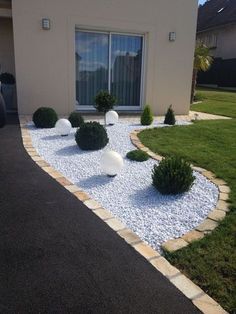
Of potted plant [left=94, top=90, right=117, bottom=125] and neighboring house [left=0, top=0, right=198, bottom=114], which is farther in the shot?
neighboring house [left=0, top=0, right=198, bottom=114]

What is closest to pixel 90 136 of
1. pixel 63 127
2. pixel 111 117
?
pixel 63 127

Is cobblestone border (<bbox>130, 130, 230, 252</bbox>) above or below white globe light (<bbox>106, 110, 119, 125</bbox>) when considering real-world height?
below

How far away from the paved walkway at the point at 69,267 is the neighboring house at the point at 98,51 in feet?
19.9

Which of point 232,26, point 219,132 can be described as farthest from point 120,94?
Answer: point 232,26

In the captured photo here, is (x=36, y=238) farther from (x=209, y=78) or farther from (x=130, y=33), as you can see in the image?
(x=209, y=78)

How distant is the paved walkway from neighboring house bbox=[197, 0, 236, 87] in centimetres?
2394

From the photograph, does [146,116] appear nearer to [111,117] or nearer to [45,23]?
[111,117]

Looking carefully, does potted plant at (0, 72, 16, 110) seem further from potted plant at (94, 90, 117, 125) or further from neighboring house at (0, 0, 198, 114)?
potted plant at (94, 90, 117, 125)

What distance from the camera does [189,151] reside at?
6.04m

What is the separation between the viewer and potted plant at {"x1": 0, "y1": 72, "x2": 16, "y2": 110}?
9930mm

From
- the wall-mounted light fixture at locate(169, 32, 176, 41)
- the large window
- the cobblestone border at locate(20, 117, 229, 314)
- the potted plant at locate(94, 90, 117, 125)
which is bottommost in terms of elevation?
the cobblestone border at locate(20, 117, 229, 314)

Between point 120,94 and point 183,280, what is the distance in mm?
8671

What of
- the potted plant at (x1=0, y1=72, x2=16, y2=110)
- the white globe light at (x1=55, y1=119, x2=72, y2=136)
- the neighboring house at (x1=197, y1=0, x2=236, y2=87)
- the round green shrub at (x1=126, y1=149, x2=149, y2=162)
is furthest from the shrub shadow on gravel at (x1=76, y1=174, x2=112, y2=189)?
the neighboring house at (x1=197, y1=0, x2=236, y2=87)

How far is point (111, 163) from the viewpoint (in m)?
4.48
